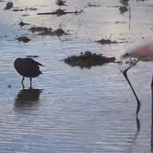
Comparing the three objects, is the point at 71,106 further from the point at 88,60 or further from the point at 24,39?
the point at 24,39

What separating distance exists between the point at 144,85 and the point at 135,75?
106 cm

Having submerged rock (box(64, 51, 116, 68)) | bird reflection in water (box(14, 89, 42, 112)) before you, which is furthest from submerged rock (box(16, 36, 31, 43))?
bird reflection in water (box(14, 89, 42, 112))

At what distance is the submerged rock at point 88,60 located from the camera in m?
13.7

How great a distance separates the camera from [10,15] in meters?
Result: 28.5

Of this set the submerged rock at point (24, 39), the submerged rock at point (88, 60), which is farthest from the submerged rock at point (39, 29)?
the submerged rock at point (88, 60)

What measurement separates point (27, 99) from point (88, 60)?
3694 millimetres

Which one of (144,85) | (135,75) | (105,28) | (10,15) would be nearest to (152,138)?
(144,85)

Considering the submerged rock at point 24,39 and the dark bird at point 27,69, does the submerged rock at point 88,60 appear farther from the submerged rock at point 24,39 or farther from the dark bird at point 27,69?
→ the submerged rock at point 24,39

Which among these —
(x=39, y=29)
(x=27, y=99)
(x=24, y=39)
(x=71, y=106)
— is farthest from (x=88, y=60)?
(x=39, y=29)

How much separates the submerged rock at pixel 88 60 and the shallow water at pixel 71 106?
0.94ft

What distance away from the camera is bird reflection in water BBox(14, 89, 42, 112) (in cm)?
970

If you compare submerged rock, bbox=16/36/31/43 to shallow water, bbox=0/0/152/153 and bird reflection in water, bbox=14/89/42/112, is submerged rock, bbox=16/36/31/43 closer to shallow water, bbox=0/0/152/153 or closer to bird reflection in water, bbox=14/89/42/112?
shallow water, bbox=0/0/152/153

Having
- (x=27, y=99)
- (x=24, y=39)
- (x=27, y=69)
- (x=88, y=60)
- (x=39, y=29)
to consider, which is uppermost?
(x=27, y=69)

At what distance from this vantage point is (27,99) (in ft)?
34.2
